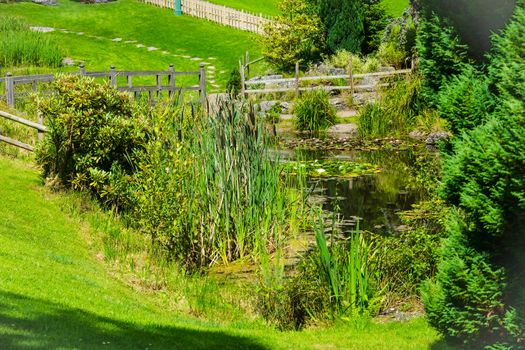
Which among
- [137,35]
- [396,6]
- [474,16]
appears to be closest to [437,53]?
[474,16]

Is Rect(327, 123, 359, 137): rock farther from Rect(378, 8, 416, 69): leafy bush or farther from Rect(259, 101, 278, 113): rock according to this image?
Rect(378, 8, 416, 69): leafy bush

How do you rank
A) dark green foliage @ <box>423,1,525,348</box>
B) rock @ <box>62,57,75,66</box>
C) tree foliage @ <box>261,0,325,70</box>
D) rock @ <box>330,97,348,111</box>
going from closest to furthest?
dark green foliage @ <box>423,1,525,348</box>
rock @ <box>330,97,348,111</box>
rock @ <box>62,57,75,66</box>
tree foliage @ <box>261,0,325,70</box>

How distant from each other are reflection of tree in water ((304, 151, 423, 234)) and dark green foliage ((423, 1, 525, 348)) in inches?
340

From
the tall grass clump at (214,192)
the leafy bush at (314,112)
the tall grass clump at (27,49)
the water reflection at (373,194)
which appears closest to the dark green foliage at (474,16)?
the tall grass clump at (214,192)

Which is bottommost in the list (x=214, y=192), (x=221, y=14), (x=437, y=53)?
(x=214, y=192)

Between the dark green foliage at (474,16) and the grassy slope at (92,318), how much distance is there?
163 inches

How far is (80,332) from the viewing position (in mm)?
9742

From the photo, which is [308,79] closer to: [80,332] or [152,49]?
[152,49]

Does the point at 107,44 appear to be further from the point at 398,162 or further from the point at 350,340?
the point at 350,340

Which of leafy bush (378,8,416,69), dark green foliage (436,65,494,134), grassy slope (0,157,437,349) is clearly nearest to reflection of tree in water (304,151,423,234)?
grassy slope (0,157,437,349)

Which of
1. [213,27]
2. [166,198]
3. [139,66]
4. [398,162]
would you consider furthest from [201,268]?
[213,27]

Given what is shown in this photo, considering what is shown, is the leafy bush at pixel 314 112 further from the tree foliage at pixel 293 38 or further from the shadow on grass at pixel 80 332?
the shadow on grass at pixel 80 332

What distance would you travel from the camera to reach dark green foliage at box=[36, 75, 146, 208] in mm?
19578

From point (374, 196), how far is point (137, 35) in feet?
103
